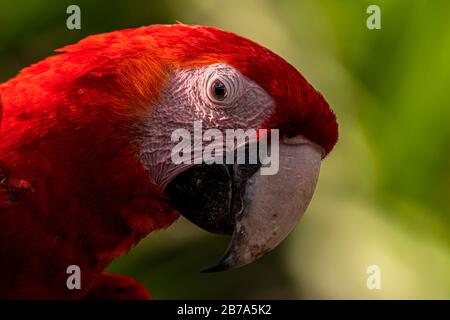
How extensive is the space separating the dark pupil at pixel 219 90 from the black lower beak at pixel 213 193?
0.40 feet

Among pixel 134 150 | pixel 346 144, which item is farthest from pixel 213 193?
pixel 346 144

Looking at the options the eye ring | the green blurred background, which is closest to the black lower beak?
the eye ring

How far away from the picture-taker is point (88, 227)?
43.3 inches

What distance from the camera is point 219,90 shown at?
1132mm

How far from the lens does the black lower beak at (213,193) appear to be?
→ 110 centimetres

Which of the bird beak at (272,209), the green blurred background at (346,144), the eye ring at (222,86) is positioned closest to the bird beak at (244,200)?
the bird beak at (272,209)

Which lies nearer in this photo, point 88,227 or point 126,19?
point 88,227

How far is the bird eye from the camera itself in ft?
3.68

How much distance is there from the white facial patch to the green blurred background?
2.52 ft

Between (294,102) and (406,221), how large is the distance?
0.83m

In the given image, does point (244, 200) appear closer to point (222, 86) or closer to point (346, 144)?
point (222, 86)

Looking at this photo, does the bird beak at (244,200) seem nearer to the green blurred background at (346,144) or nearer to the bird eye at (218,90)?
the bird eye at (218,90)
